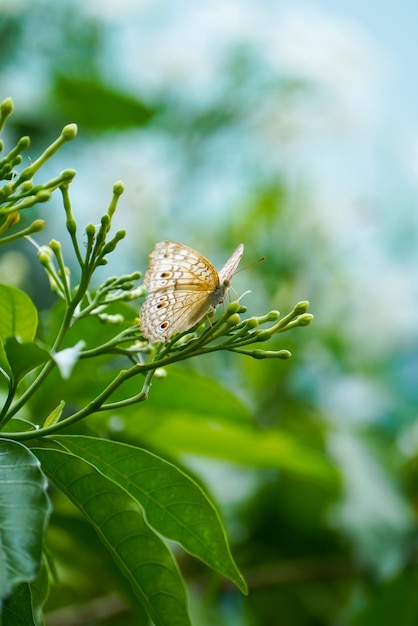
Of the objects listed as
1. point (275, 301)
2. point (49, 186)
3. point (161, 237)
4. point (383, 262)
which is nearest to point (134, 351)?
point (49, 186)

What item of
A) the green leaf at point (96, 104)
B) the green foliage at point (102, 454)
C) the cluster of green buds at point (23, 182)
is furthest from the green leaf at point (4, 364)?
the green leaf at point (96, 104)

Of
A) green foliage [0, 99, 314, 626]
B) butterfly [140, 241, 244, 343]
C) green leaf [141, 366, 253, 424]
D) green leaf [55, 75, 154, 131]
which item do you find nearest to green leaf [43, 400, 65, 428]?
green foliage [0, 99, 314, 626]

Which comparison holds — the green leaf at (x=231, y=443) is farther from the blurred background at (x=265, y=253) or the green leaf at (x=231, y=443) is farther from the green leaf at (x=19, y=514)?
the green leaf at (x=19, y=514)

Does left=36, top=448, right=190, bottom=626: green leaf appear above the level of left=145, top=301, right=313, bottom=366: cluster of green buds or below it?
below

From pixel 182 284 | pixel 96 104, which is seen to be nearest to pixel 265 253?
pixel 96 104

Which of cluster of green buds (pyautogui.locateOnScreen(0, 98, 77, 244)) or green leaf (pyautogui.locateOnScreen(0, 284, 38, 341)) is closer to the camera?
cluster of green buds (pyautogui.locateOnScreen(0, 98, 77, 244))

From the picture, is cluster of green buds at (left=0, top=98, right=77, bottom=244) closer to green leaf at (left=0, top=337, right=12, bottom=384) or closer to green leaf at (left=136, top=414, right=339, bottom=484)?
green leaf at (left=0, top=337, right=12, bottom=384)

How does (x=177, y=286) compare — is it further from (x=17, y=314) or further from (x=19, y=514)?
(x=19, y=514)

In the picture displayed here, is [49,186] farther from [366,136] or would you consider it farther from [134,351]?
[366,136]
